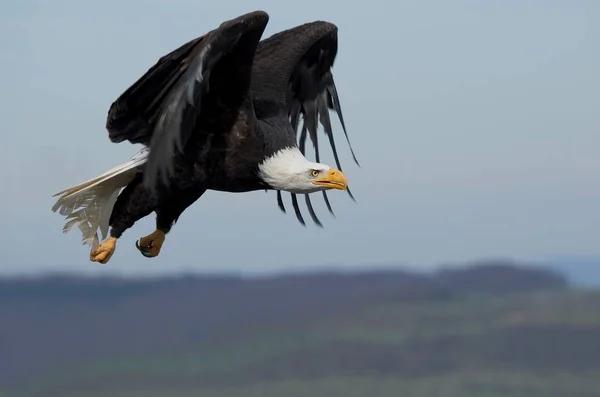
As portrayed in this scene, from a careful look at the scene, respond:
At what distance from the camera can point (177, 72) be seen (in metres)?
7.84

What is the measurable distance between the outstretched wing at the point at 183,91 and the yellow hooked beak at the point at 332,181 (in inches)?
18.3

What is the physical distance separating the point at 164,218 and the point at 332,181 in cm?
110

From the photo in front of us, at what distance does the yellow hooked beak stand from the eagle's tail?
103 cm

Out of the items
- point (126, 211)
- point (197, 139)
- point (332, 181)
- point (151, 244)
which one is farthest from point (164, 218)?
point (332, 181)

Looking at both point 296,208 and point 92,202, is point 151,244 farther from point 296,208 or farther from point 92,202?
point 296,208

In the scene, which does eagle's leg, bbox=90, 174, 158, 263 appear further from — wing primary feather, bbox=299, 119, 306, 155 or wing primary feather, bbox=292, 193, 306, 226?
wing primary feather, bbox=299, 119, 306, 155

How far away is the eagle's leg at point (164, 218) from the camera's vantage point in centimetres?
848

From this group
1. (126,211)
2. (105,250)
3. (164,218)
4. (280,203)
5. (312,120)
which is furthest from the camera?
(312,120)

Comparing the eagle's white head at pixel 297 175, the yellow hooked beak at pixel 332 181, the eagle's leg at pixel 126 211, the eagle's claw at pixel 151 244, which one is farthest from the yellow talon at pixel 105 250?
the yellow hooked beak at pixel 332 181

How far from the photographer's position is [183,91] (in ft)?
24.7

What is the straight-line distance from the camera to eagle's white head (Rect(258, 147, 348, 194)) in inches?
319

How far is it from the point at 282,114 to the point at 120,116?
0.98 metres

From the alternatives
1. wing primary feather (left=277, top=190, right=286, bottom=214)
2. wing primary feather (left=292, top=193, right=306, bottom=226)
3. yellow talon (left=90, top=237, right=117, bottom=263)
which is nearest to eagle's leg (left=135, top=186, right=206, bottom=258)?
yellow talon (left=90, top=237, right=117, bottom=263)

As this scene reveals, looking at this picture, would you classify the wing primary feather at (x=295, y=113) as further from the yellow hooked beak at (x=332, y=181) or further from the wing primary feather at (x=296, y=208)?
the yellow hooked beak at (x=332, y=181)
